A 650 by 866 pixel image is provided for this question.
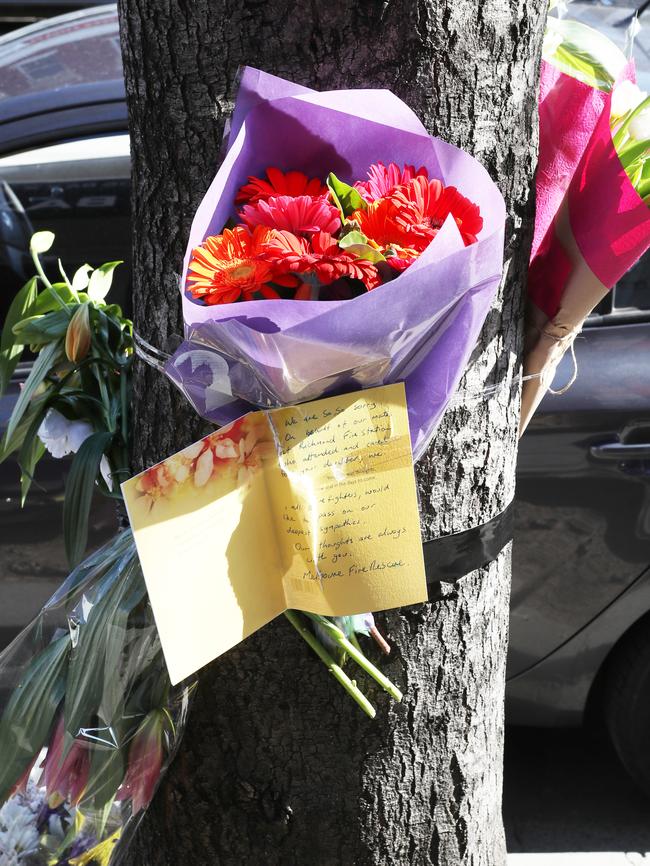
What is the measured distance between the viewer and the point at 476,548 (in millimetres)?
1220

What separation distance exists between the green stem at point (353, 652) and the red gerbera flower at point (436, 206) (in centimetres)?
46

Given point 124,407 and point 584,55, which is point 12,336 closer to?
point 124,407

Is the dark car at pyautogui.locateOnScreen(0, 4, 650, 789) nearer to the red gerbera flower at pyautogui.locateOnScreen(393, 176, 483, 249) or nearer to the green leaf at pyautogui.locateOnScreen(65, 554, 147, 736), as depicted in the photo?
the green leaf at pyautogui.locateOnScreen(65, 554, 147, 736)

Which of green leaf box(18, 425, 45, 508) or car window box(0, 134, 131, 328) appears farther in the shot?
car window box(0, 134, 131, 328)

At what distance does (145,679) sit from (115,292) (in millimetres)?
1311

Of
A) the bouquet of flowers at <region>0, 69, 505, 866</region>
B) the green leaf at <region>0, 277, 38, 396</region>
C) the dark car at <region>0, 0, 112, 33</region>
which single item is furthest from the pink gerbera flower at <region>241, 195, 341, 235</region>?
the dark car at <region>0, 0, 112, 33</region>

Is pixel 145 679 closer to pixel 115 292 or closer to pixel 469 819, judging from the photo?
pixel 469 819

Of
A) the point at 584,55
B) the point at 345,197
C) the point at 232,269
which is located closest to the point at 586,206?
the point at 584,55

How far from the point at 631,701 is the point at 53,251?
179 centimetres

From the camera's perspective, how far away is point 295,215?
93 cm

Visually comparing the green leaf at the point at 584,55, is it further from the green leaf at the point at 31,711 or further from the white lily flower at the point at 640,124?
the green leaf at the point at 31,711

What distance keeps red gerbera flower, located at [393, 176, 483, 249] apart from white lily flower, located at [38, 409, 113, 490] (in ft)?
2.14

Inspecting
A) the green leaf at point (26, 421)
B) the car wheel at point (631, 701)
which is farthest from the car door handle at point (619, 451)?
the green leaf at point (26, 421)

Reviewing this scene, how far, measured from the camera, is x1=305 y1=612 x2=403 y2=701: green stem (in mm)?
1121
